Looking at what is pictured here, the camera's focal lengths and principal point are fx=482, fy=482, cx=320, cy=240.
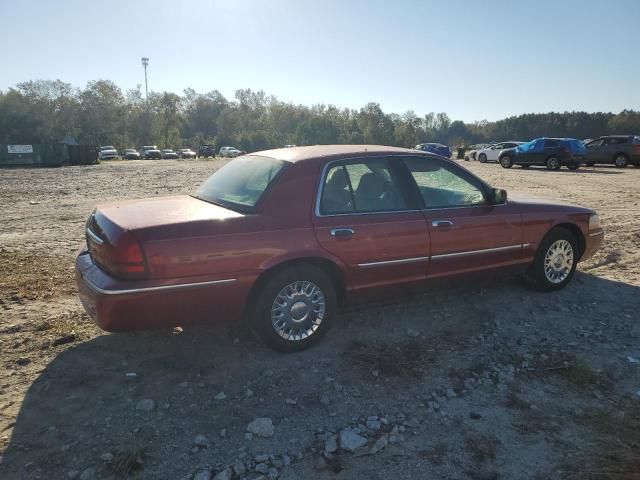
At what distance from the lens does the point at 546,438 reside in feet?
9.22

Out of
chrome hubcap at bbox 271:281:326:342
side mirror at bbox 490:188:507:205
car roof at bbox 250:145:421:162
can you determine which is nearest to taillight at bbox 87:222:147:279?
chrome hubcap at bbox 271:281:326:342

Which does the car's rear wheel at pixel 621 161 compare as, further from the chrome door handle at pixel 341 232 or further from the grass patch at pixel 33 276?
the grass patch at pixel 33 276

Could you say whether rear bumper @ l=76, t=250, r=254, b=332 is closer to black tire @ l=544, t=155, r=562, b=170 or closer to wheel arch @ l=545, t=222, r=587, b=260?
wheel arch @ l=545, t=222, r=587, b=260

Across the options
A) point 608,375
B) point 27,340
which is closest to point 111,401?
point 27,340

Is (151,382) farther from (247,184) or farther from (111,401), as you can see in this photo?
(247,184)

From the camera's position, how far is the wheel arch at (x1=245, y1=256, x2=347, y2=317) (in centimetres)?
357

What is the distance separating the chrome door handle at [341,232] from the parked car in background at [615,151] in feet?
82.5

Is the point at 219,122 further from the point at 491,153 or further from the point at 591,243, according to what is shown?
the point at 591,243

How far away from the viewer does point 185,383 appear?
3.39 m

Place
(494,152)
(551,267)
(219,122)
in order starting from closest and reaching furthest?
(551,267), (494,152), (219,122)

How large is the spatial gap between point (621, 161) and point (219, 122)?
267 ft

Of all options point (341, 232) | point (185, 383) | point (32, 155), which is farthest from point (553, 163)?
point (32, 155)

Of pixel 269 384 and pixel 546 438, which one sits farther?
pixel 269 384

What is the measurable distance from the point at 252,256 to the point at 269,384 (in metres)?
Answer: 0.91
